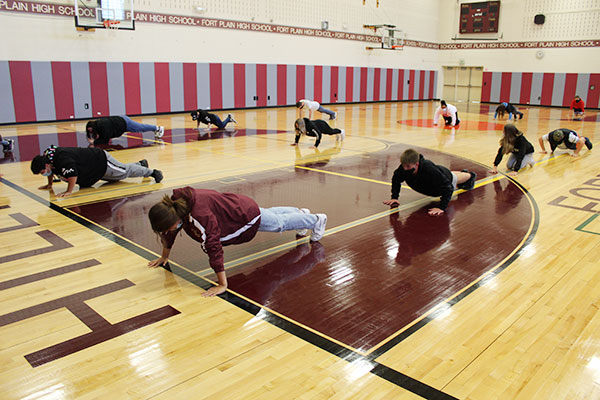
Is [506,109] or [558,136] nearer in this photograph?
[558,136]

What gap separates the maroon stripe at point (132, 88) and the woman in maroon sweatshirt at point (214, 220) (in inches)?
635

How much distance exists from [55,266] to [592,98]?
3040 cm

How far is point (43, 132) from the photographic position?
1479 centimetres

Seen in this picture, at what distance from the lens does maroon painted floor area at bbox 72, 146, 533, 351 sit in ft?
13.3

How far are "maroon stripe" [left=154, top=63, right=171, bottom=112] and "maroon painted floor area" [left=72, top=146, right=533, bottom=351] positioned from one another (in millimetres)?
13402

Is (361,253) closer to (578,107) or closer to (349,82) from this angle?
(578,107)

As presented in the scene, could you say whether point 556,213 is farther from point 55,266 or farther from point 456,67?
point 456,67

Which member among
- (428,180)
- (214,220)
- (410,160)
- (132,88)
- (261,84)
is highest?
(261,84)

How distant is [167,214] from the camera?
3.84 meters

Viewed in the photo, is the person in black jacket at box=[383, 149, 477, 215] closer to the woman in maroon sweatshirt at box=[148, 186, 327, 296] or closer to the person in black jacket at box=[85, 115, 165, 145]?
the woman in maroon sweatshirt at box=[148, 186, 327, 296]

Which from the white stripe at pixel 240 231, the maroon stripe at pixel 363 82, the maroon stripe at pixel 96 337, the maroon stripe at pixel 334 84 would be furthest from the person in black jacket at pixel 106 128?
the maroon stripe at pixel 363 82

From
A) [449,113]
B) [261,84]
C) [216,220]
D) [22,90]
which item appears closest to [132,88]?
[22,90]

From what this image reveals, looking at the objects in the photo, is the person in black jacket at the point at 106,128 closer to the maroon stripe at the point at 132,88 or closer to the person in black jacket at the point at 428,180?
the maroon stripe at the point at 132,88

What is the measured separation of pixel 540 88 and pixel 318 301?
2995 cm
